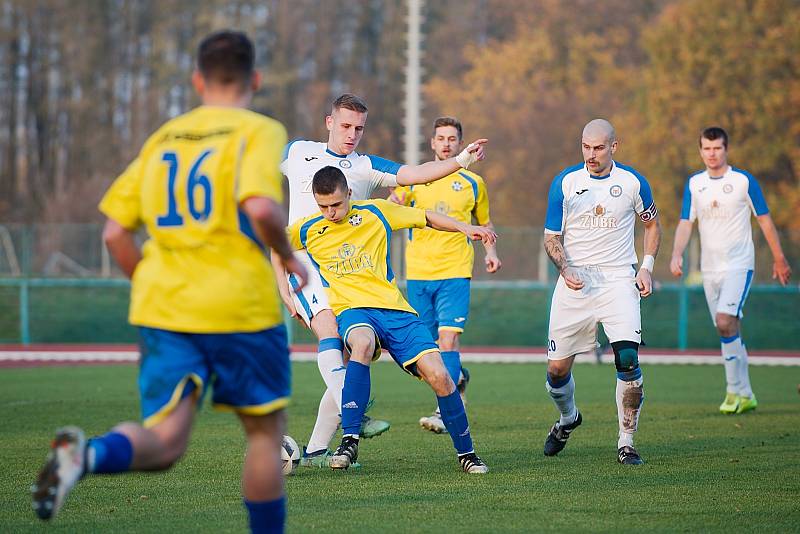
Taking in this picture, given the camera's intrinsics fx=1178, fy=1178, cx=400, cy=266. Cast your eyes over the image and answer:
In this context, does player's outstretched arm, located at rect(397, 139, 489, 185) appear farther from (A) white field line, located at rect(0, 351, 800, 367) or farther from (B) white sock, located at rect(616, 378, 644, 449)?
(A) white field line, located at rect(0, 351, 800, 367)

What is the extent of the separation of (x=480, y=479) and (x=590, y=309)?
1.59 meters

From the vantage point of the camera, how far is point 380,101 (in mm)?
54375

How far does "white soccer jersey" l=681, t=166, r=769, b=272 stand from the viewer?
11617mm

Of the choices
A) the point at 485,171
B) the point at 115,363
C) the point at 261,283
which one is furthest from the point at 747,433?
the point at 485,171

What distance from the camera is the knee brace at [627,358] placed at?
8.16 meters

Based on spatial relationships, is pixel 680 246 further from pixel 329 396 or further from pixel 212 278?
pixel 212 278

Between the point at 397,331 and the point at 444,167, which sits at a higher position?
the point at 444,167

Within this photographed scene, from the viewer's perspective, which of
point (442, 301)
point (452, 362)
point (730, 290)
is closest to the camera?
point (452, 362)

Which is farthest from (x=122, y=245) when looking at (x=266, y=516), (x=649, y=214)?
(x=649, y=214)

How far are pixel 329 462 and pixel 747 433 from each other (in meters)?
3.90

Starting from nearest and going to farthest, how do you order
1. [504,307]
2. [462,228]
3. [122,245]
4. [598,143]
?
1. [122,245]
2. [462,228]
3. [598,143]
4. [504,307]

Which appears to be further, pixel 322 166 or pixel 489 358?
pixel 489 358

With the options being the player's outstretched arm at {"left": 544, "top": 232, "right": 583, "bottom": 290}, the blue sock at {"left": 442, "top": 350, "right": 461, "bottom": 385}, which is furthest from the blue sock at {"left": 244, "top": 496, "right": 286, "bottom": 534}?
the blue sock at {"left": 442, "top": 350, "right": 461, "bottom": 385}

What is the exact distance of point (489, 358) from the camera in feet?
66.6
